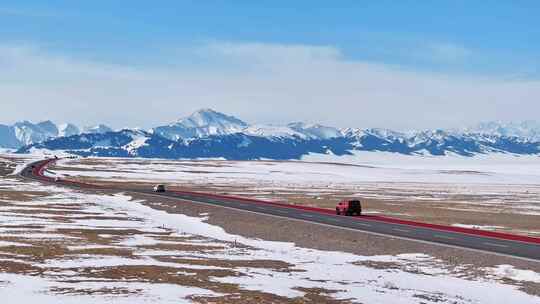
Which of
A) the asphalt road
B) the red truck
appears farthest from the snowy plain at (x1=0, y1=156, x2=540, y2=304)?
the red truck

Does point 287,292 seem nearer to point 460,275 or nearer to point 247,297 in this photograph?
point 247,297

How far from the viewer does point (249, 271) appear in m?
27.7

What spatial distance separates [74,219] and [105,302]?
102 ft

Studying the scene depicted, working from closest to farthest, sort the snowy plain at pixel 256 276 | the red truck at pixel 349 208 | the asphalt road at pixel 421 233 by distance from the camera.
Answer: the snowy plain at pixel 256 276 < the asphalt road at pixel 421 233 < the red truck at pixel 349 208

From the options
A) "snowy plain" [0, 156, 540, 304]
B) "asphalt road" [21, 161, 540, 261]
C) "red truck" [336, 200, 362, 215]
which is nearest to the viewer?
"snowy plain" [0, 156, 540, 304]

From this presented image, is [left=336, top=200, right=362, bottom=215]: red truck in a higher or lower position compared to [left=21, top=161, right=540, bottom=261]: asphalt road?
higher

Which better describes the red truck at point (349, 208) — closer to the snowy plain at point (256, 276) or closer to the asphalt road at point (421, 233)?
the asphalt road at point (421, 233)

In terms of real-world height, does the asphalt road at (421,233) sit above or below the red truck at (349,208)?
below

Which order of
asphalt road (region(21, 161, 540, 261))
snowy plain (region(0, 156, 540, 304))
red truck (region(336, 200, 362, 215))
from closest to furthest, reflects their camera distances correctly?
snowy plain (region(0, 156, 540, 304)) < asphalt road (region(21, 161, 540, 261)) < red truck (region(336, 200, 362, 215))

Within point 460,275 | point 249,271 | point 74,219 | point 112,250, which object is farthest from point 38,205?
point 460,275

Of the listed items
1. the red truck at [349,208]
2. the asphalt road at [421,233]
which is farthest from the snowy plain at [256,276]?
the red truck at [349,208]

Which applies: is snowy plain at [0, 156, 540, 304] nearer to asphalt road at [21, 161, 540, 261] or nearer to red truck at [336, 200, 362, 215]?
asphalt road at [21, 161, 540, 261]

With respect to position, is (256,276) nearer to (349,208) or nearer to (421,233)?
(421,233)

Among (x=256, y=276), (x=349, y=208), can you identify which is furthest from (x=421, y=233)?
(x=256, y=276)
